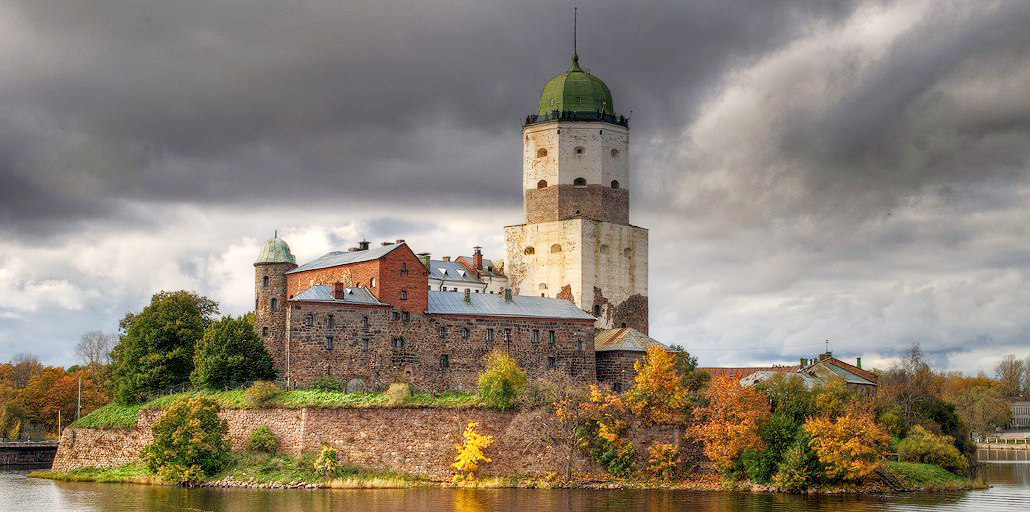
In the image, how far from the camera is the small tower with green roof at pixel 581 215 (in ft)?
259

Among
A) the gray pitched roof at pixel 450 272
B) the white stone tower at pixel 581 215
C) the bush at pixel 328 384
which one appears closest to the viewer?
the bush at pixel 328 384

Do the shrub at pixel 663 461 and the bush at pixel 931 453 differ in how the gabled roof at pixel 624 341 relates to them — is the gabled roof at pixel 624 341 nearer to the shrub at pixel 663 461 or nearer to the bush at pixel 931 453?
the shrub at pixel 663 461

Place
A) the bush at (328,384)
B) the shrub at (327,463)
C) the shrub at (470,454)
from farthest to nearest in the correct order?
the bush at (328,384) → the shrub at (470,454) → the shrub at (327,463)

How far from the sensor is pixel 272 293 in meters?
65.7

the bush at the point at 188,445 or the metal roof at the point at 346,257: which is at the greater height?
the metal roof at the point at 346,257

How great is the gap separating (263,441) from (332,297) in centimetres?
839

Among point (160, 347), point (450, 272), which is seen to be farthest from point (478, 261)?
point (160, 347)

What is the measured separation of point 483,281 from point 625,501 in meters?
33.5

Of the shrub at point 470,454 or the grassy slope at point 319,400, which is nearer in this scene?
the shrub at point 470,454

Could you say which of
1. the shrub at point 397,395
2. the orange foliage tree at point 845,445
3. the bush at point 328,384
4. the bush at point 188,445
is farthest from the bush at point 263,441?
the orange foliage tree at point 845,445

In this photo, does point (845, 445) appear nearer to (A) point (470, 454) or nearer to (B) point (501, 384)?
(B) point (501, 384)

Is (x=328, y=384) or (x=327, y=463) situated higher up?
(x=328, y=384)

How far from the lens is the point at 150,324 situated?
65.6 metres

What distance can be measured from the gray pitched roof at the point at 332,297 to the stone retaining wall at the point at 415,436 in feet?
20.3
